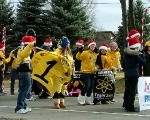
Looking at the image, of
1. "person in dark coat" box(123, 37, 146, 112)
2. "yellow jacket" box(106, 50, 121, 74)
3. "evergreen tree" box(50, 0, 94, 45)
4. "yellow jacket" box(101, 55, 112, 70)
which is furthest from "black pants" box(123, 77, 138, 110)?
"evergreen tree" box(50, 0, 94, 45)

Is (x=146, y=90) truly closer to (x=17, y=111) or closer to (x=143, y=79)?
(x=143, y=79)

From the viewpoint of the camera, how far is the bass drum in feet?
38.5

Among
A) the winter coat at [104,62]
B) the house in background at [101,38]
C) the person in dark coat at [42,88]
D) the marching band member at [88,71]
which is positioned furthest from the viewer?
the house in background at [101,38]

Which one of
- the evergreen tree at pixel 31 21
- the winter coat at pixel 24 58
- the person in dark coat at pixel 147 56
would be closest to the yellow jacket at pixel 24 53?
the winter coat at pixel 24 58

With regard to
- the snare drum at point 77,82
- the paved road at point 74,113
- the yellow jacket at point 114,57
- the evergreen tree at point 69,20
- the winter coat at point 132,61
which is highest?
the evergreen tree at point 69,20

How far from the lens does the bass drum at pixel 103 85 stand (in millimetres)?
11750

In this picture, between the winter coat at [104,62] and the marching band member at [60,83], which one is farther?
the winter coat at [104,62]

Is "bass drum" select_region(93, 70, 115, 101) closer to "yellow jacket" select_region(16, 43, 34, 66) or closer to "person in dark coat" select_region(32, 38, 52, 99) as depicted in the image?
"person in dark coat" select_region(32, 38, 52, 99)

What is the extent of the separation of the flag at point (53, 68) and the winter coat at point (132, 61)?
1645 millimetres

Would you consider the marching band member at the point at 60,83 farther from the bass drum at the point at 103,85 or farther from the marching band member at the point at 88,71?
the bass drum at the point at 103,85

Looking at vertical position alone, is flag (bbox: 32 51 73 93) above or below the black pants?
above

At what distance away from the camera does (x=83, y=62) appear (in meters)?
11.7

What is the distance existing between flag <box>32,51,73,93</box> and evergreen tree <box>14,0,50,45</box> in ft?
57.5

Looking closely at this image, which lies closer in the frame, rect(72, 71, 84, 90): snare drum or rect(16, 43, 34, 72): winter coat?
rect(16, 43, 34, 72): winter coat
